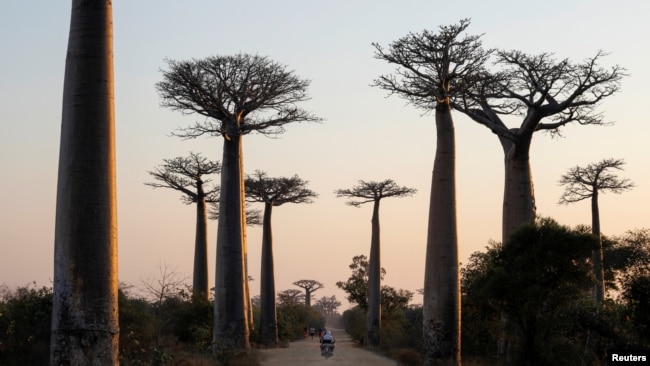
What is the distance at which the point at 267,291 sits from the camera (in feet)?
102

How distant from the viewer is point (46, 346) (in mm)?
14836

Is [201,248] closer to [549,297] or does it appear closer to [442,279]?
[442,279]

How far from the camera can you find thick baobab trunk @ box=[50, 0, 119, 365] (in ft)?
26.5

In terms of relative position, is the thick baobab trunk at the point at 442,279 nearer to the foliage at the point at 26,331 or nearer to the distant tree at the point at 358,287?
the foliage at the point at 26,331

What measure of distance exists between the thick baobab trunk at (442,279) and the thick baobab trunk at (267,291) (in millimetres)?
15695

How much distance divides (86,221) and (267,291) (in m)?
23.3

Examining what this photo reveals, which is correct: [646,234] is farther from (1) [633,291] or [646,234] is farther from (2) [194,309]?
(1) [633,291]

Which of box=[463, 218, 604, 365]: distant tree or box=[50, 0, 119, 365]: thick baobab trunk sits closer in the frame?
box=[50, 0, 119, 365]: thick baobab trunk

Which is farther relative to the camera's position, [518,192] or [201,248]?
[201,248]

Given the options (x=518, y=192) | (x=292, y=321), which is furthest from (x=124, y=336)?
(x=292, y=321)

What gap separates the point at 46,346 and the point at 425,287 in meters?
6.45

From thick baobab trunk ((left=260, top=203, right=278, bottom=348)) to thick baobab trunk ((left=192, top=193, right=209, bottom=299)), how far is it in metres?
2.12

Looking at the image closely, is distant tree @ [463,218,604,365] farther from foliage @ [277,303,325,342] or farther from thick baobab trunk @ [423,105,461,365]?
foliage @ [277,303,325,342]

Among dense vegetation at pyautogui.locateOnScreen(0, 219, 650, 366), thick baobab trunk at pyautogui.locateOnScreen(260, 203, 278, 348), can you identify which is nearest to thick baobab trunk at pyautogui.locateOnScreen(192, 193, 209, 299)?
thick baobab trunk at pyautogui.locateOnScreen(260, 203, 278, 348)
